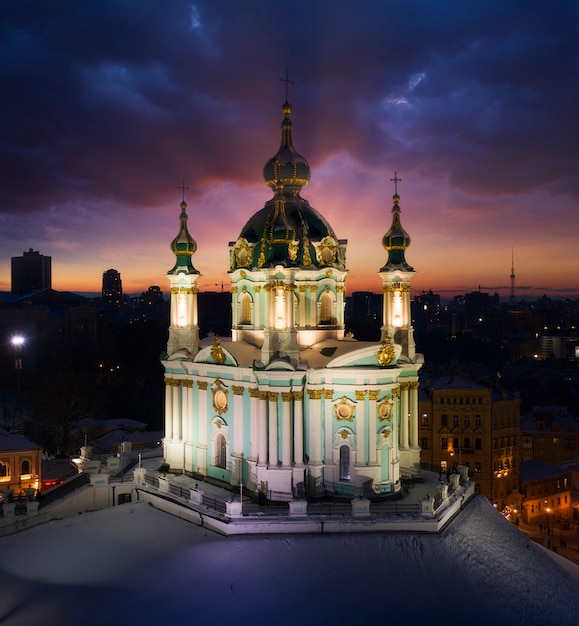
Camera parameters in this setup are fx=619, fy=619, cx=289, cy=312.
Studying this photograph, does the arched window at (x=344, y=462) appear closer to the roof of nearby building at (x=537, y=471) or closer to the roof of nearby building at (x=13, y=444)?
the roof of nearby building at (x=13, y=444)

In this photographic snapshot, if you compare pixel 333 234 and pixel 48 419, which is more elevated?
pixel 333 234

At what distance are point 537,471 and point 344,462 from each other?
2439 cm

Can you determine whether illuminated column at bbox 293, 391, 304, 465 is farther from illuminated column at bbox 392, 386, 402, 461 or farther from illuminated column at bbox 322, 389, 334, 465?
illuminated column at bbox 392, 386, 402, 461

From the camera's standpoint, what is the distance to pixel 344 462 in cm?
2005

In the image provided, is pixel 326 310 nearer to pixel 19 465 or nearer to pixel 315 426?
pixel 315 426

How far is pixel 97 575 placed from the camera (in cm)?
1514

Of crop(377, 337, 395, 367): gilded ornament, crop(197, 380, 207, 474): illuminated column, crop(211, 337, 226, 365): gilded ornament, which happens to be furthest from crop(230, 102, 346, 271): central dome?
crop(197, 380, 207, 474): illuminated column

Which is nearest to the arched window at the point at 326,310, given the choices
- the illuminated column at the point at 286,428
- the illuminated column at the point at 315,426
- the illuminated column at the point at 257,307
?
the illuminated column at the point at 257,307

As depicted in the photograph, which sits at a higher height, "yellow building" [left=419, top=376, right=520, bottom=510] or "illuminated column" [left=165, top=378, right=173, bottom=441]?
"illuminated column" [left=165, top=378, right=173, bottom=441]

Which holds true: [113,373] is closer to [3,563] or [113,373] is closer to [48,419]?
[48,419]

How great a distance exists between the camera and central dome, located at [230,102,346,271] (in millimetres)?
20188

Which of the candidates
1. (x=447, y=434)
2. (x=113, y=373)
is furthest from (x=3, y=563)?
(x=113, y=373)

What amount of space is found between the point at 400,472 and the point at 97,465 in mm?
11022

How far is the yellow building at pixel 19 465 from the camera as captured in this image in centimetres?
2711
